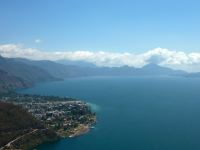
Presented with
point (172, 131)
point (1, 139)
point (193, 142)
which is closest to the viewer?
point (1, 139)

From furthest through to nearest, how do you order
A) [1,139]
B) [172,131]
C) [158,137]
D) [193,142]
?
[172,131]
[158,137]
[193,142]
[1,139]

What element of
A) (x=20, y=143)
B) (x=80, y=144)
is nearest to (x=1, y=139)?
(x=20, y=143)

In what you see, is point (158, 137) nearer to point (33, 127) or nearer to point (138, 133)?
point (138, 133)

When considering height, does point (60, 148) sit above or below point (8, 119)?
below

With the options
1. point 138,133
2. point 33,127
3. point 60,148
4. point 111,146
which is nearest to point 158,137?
point 138,133

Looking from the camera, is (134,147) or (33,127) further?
(33,127)

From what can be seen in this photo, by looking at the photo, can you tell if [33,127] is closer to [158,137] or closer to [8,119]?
[8,119]
